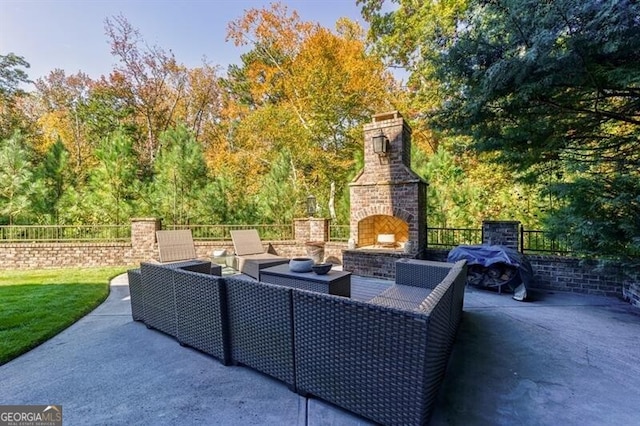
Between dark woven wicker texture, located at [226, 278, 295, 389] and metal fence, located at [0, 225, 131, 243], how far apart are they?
23.1ft

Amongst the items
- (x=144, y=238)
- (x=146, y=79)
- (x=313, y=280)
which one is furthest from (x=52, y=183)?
(x=313, y=280)

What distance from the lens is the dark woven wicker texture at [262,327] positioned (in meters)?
2.25

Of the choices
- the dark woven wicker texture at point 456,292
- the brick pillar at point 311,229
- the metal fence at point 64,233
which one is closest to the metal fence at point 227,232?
the brick pillar at point 311,229

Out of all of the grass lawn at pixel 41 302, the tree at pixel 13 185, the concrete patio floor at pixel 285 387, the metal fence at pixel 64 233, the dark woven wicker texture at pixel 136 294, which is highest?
the tree at pixel 13 185

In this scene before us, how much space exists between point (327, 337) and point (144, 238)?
7.44 meters

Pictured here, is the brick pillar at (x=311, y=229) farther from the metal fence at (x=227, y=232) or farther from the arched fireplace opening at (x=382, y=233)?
the arched fireplace opening at (x=382, y=233)

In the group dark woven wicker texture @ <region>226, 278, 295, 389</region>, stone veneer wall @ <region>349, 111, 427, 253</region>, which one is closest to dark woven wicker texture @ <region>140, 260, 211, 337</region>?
dark woven wicker texture @ <region>226, 278, 295, 389</region>

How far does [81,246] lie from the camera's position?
7.67 m

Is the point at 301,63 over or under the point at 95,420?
over

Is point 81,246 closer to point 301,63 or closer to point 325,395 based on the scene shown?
point 325,395

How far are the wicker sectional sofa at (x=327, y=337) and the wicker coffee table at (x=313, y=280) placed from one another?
34.5 inches

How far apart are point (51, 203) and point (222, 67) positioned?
9.82m

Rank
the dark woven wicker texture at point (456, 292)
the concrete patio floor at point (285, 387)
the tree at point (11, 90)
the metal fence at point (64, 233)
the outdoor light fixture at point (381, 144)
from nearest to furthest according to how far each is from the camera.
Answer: the concrete patio floor at point (285, 387), the dark woven wicker texture at point (456, 292), the outdoor light fixture at point (381, 144), the metal fence at point (64, 233), the tree at point (11, 90)

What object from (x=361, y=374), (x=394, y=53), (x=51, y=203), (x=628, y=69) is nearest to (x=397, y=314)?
(x=361, y=374)
